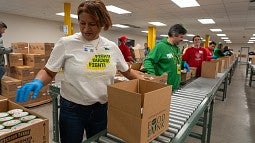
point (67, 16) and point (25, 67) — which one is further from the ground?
point (67, 16)

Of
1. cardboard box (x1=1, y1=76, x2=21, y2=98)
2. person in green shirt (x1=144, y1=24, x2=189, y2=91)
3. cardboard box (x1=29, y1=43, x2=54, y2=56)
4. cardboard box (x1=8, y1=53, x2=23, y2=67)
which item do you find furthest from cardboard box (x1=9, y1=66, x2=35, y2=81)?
person in green shirt (x1=144, y1=24, x2=189, y2=91)

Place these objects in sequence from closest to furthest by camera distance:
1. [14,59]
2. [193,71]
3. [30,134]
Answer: [30,134] < [193,71] < [14,59]

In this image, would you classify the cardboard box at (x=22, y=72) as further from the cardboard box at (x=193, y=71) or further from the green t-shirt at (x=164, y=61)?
the cardboard box at (x=193, y=71)

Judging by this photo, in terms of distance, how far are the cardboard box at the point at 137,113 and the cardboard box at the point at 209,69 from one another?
2.67m

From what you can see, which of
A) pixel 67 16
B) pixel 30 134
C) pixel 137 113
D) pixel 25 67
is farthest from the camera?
pixel 67 16

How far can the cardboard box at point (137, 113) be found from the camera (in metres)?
0.86

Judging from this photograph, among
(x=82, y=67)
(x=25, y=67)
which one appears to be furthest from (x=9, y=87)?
(x=82, y=67)

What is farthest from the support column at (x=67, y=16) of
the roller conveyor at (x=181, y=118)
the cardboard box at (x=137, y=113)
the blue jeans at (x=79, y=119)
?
the cardboard box at (x=137, y=113)

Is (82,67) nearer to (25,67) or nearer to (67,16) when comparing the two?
(25,67)

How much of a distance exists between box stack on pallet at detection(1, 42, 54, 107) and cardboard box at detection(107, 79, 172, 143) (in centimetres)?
323

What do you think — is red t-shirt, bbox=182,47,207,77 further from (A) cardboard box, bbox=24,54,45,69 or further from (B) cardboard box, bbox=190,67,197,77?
(A) cardboard box, bbox=24,54,45,69

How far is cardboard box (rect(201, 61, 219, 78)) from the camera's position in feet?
11.2

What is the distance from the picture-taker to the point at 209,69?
3461mm

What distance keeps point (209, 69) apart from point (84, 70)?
2.92 metres
